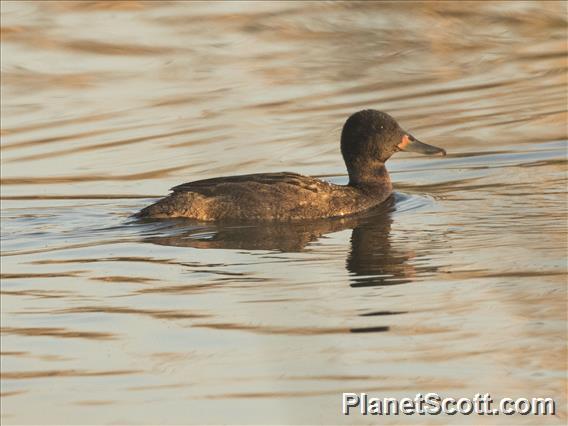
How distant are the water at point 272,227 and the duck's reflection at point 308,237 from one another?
0.03 metres

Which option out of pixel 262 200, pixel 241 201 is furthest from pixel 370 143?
pixel 241 201

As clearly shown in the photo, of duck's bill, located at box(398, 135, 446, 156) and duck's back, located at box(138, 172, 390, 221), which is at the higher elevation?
duck's bill, located at box(398, 135, 446, 156)

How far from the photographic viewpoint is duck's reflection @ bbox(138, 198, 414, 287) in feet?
32.7

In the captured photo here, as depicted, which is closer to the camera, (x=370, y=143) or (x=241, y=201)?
(x=241, y=201)

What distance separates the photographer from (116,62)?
18188 mm

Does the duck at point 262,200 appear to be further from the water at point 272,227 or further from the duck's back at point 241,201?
the water at point 272,227

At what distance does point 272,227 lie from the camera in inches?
464

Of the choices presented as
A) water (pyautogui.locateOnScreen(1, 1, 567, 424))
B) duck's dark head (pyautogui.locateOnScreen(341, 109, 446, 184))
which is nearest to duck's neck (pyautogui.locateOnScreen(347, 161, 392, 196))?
duck's dark head (pyautogui.locateOnScreen(341, 109, 446, 184))

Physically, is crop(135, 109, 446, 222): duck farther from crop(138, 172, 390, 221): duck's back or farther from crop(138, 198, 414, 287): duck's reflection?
crop(138, 198, 414, 287): duck's reflection

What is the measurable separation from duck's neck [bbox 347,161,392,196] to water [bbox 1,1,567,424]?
19 cm

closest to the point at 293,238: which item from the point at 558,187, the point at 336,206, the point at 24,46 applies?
the point at 336,206

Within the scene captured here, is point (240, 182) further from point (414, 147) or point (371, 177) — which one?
point (414, 147)

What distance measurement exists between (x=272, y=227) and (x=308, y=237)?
0.57 metres

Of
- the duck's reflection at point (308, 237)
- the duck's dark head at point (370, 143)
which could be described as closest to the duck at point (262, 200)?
the duck's reflection at point (308, 237)
